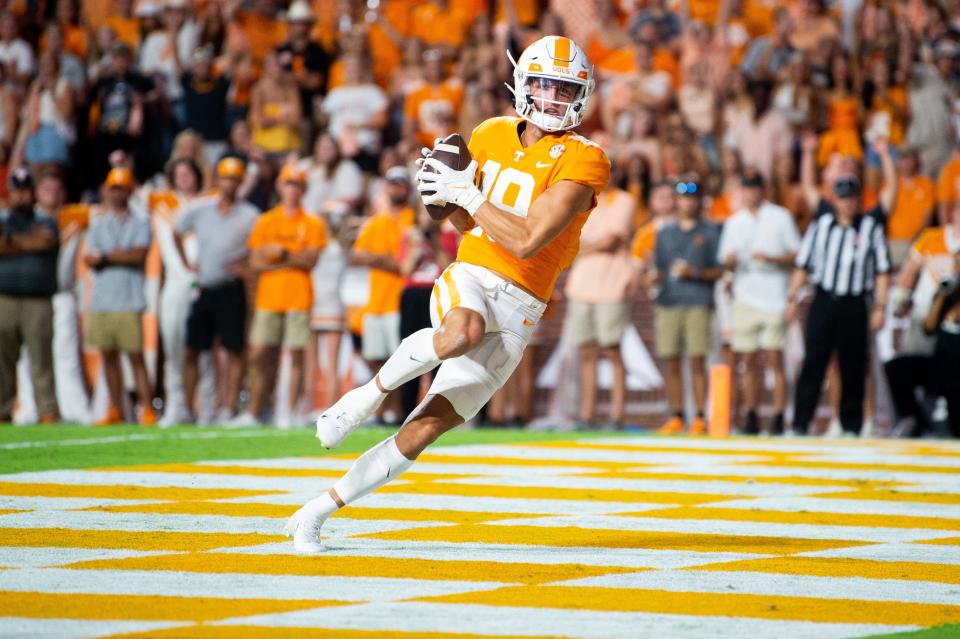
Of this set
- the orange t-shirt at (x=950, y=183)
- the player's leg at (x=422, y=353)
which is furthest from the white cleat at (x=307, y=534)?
the orange t-shirt at (x=950, y=183)

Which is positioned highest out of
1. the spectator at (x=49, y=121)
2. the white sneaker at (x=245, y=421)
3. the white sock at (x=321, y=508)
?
the spectator at (x=49, y=121)

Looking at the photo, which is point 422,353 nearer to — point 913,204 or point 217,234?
point 217,234

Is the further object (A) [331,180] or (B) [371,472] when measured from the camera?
(A) [331,180]

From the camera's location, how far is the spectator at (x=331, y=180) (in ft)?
59.9

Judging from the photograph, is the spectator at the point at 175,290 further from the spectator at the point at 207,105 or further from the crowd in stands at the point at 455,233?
the spectator at the point at 207,105

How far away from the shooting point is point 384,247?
16.5m

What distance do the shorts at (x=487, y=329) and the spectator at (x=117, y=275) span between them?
9538 mm

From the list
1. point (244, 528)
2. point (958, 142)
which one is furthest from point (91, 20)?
point (244, 528)

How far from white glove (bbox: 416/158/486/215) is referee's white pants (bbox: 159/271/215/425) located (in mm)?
9787

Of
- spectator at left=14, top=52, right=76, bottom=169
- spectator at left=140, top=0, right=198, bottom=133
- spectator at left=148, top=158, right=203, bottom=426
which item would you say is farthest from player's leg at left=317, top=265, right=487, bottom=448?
spectator at left=140, top=0, right=198, bottom=133

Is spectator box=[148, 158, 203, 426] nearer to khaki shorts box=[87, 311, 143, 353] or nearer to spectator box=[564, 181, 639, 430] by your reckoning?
khaki shorts box=[87, 311, 143, 353]

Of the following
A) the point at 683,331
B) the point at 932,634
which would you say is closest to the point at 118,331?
the point at 683,331

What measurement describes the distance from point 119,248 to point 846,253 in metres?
7.01

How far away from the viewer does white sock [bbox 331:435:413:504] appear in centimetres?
A: 726
